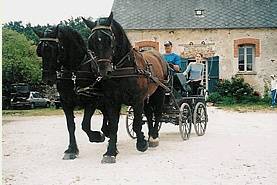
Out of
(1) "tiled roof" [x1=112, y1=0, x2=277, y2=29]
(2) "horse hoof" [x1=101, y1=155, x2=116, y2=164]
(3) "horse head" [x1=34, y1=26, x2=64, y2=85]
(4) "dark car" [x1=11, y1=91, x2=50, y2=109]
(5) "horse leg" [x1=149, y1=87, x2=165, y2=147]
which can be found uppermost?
(1) "tiled roof" [x1=112, y1=0, x2=277, y2=29]

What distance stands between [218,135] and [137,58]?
3944 millimetres

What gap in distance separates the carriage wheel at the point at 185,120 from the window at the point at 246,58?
1638 cm

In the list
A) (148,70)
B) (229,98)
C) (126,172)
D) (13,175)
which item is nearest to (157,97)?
(148,70)

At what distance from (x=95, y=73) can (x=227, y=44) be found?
19.7 meters

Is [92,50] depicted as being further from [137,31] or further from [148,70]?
[137,31]

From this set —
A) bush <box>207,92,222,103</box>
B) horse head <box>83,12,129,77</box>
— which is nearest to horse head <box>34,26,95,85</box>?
horse head <box>83,12,129,77</box>

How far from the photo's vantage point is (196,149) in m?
9.20

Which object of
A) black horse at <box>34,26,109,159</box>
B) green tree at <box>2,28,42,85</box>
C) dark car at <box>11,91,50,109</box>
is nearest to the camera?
black horse at <box>34,26,109,159</box>

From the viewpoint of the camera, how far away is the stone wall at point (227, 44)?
87.2 ft

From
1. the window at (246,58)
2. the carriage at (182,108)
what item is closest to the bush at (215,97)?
the window at (246,58)

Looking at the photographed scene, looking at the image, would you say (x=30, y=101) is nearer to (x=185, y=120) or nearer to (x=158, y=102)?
(x=185, y=120)

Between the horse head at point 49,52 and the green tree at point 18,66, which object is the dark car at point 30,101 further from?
the horse head at point 49,52

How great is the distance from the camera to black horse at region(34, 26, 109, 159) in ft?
25.0

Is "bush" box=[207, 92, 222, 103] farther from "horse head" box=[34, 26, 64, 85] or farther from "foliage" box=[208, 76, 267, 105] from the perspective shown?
"horse head" box=[34, 26, 64, 85]
